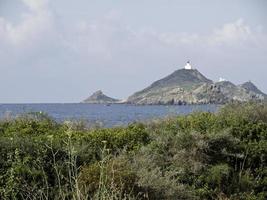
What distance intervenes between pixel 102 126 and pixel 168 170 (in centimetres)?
327

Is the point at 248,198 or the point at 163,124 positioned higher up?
the point at 163,124

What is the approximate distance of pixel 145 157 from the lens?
1191cm

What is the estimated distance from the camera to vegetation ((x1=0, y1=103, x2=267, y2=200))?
10.2m

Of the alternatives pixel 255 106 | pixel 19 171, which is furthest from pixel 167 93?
pixel 19 171

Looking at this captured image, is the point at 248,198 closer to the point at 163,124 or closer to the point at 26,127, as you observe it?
the point at 163,124

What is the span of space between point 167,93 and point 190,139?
82.7 meters

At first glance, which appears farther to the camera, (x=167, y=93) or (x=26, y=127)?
(x=167, y=93)

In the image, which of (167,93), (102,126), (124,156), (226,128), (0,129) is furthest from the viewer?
(167,93)

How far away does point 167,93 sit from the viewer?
95.6 meters

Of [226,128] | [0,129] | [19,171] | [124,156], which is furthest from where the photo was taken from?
[226,128]

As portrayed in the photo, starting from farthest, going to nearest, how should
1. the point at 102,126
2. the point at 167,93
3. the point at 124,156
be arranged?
the point at 167,93, the point at 102,126, the point at 124,156

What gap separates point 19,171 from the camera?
1028cm

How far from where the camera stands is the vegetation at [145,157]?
1016 cm

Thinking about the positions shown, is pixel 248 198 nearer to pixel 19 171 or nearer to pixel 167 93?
pixel 19 171
